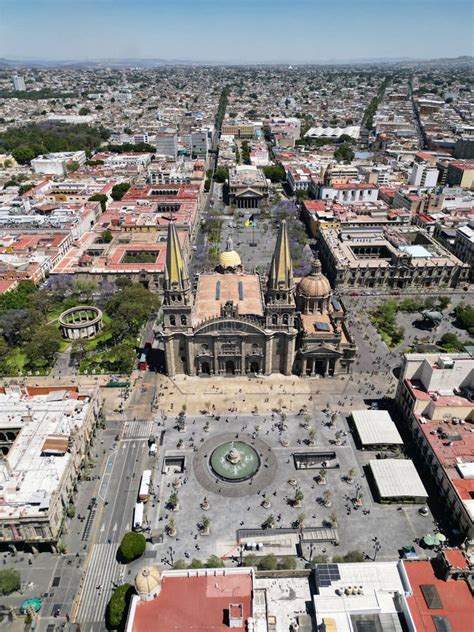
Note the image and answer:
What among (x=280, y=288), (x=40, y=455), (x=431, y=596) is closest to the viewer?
(x=431, y=596)

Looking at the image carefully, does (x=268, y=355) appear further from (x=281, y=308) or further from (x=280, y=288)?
(x=280, y=288)

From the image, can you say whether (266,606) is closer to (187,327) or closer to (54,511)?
(54,511)

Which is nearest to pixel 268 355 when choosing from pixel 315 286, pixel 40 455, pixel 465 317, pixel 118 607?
pixel 315 286

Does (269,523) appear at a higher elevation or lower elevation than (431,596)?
lower

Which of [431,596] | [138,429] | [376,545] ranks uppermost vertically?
[431,596]

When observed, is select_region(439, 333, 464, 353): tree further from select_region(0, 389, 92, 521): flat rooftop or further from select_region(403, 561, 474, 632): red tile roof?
select_region(0, 389, 92, 521): flat rooftop

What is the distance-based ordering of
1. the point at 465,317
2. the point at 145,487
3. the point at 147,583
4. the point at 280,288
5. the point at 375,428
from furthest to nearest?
the point at 465,317 < the point at 280,288 < the point at 375,428 < the point at 145,487 < the point at 147,583

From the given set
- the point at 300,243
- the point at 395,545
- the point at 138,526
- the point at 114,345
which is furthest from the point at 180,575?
the point at 300,243

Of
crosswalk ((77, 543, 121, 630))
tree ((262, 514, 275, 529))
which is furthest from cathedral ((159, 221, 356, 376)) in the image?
crosswalk ((77, 543, 121, 630))
